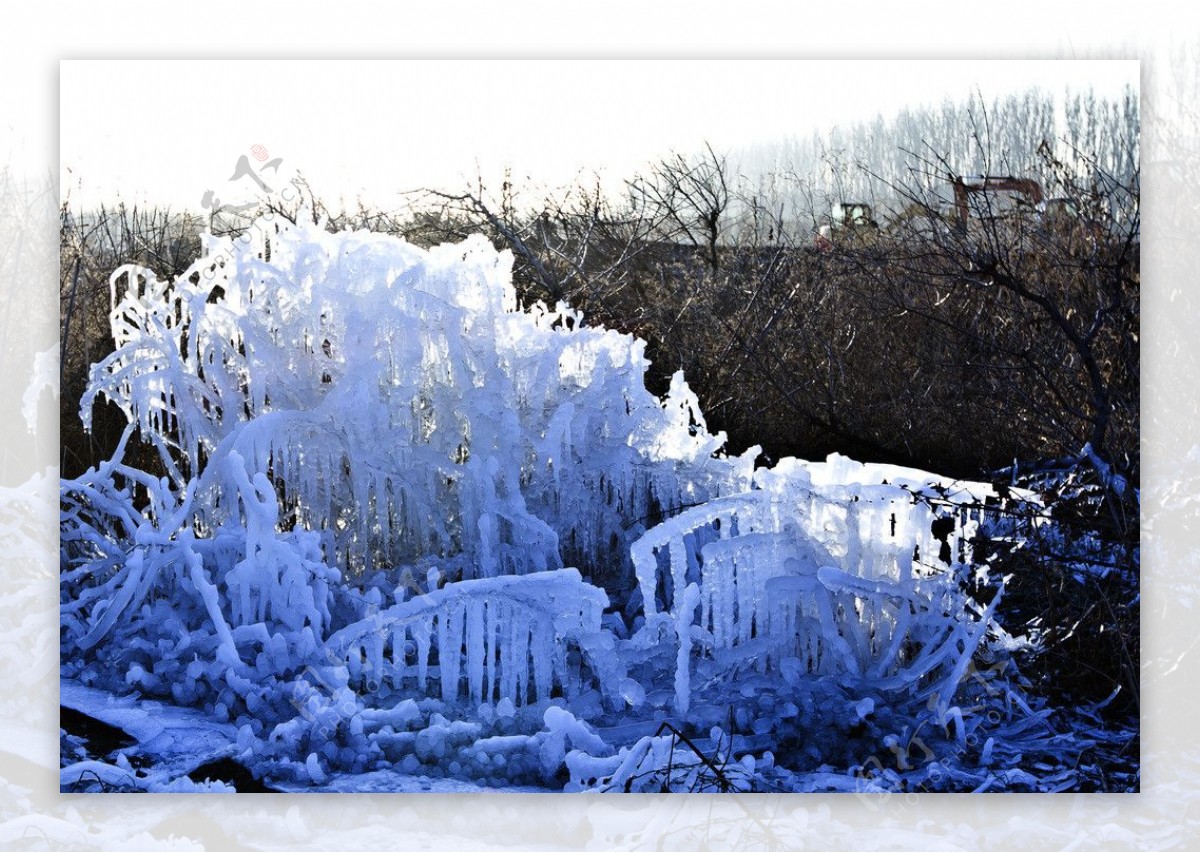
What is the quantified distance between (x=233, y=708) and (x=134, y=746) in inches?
9.3

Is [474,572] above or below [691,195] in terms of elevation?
below

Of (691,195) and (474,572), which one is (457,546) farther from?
(691,195)

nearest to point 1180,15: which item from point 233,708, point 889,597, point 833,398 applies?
point 833,398

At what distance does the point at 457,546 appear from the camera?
3240 millimetres

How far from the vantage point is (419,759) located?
3115 millimetres

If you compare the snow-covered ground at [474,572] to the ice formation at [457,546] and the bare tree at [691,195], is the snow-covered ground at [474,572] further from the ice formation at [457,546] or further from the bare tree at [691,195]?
the bare tree at [691,195]

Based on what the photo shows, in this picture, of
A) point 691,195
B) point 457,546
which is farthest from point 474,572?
point 691,195

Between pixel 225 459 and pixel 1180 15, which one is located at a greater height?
pixel 1180 15

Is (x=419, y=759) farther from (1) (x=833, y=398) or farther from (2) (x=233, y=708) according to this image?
(1) (x=833, y=398)

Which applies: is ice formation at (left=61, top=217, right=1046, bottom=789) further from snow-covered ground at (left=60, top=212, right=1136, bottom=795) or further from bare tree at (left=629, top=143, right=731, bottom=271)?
bare tree at (left=629, top=143, right=731, bottom=271)

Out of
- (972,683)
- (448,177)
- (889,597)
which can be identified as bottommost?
(972,683)

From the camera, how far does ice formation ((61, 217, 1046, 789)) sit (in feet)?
10.3

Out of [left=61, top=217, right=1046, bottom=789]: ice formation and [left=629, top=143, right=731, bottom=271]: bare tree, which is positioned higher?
[left=629, top=143, right=731, bottom=271]: bare tree

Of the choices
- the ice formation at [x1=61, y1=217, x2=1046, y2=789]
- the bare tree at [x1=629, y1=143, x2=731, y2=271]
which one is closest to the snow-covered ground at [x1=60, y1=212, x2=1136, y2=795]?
the ice formation at [x1=61, y1=217, x2=1046, y2=789]
